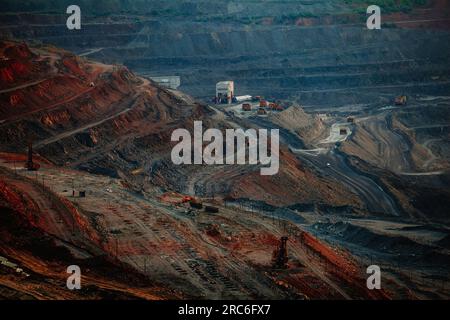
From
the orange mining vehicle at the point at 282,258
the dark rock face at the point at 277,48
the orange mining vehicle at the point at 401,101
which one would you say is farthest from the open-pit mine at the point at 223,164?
the dark rock face at the point at 277,48

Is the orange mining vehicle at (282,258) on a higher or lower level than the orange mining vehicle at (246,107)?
lower

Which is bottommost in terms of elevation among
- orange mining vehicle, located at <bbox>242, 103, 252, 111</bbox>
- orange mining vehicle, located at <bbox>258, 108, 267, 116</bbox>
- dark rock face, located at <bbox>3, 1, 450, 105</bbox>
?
orange mining vehicle, located at <bbox>258, 108, 267, 116</bbox>

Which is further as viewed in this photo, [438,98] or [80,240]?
[438,98]

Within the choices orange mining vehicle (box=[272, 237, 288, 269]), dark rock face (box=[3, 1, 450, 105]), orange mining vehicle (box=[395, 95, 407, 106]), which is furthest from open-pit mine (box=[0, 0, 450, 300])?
dark rock face (box=[3, 1, 450, 105])

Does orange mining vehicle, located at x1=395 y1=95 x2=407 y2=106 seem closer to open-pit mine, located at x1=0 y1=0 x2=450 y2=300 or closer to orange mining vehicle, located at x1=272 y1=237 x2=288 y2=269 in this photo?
open-pit mine, located at x1=0 y1=0 x2=450 y2=300

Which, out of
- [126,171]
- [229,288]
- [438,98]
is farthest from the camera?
[438,98]

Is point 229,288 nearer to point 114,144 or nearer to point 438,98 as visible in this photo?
point 114,144

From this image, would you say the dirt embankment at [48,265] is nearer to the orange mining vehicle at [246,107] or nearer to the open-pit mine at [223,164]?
the open-pit mine at [223,164]

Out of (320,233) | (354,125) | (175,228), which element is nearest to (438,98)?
(354,125)
